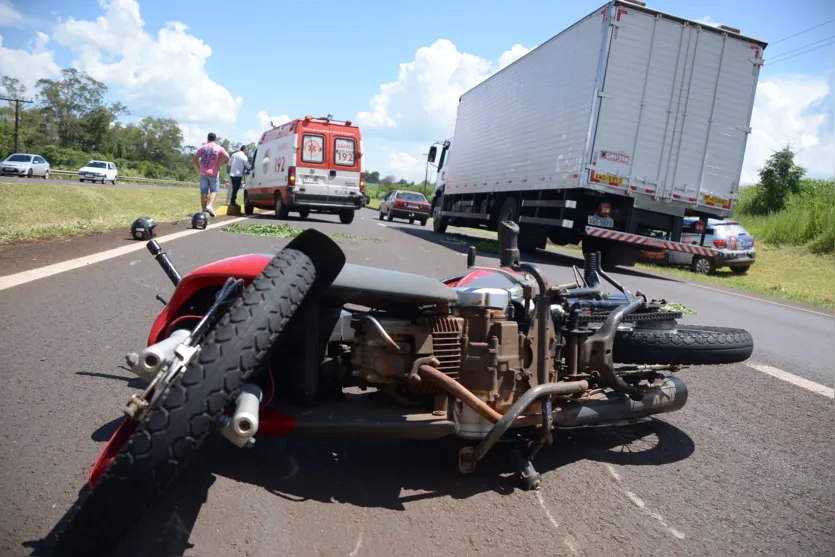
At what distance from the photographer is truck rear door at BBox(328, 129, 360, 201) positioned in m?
20.1

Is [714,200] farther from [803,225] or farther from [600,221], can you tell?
[803,225]

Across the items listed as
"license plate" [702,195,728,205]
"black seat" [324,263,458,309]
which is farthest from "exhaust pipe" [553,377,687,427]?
"license plate" [702,195,728,205]

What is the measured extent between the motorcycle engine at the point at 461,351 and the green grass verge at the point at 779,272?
1243 centimetres

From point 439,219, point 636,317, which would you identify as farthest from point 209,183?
point 636,317

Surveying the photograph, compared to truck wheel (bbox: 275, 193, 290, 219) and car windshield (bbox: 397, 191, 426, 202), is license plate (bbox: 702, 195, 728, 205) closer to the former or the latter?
truck wheel (bbox: 275, 193, 290, 219)

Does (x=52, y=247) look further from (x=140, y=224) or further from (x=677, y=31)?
(x=677, y=31)

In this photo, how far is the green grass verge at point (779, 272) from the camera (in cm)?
1648

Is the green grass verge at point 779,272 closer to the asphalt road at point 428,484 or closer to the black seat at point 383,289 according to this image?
the asphalt road at point 428,484

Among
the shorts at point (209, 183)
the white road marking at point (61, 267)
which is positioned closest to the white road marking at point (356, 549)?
the white road marking at point (61, 267)

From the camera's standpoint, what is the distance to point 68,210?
2308 centimetres

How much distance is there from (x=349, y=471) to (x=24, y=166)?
48.2m

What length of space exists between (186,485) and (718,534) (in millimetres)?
2201

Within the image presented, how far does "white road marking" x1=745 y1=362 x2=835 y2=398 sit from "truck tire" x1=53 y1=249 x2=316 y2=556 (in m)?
4.48

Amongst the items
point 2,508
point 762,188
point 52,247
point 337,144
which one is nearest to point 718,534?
point 2,508
